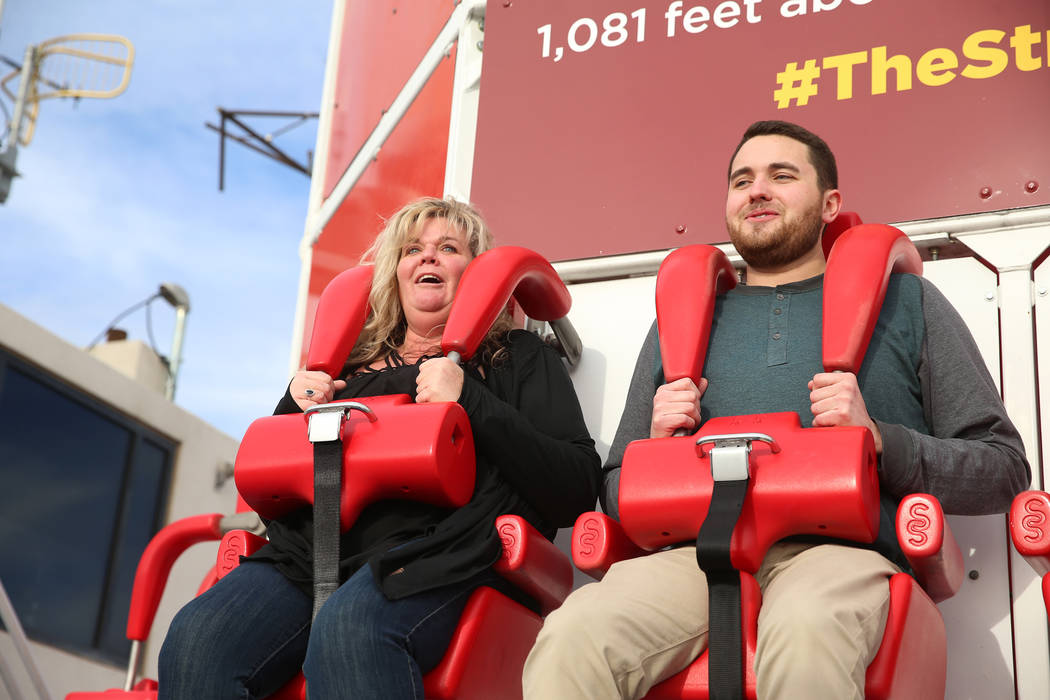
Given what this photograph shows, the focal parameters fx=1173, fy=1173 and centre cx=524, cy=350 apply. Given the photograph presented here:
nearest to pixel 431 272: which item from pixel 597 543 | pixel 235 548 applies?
pixel 235 548

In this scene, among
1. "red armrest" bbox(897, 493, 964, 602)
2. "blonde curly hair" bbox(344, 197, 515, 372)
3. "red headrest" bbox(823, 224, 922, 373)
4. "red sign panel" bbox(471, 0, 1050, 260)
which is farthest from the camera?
"blonde curly hair" bbox(344, 197, 515, 372)

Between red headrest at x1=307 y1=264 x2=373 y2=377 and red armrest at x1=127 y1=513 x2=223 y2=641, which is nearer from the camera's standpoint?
red headrest at x1=307 y1=264 x2=373 y2=377

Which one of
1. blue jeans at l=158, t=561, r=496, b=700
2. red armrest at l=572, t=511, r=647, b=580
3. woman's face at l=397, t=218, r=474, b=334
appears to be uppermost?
woman's face at l=397, t=218, r=474, b=334

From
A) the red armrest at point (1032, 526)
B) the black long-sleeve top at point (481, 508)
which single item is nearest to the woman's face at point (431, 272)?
the black long-sleeve top at point (481, 508)

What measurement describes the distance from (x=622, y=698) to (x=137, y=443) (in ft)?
20.6

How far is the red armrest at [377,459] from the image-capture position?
1881mm

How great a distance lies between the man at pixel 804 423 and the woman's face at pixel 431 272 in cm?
43

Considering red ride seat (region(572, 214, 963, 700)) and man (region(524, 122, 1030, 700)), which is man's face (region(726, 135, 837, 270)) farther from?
red ride seat (region(572, 214, 963, 700))

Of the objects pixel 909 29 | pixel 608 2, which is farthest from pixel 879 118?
pixel 608 2

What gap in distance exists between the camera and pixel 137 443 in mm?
7324

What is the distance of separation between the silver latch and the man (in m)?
0.46

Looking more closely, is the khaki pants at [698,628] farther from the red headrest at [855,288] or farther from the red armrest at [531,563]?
the red headrest at [855,288]

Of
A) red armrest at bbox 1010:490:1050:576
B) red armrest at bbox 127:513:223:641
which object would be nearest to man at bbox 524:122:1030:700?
red armrest at bbox 1010:490:1050:576

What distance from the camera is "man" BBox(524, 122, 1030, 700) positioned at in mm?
1515
